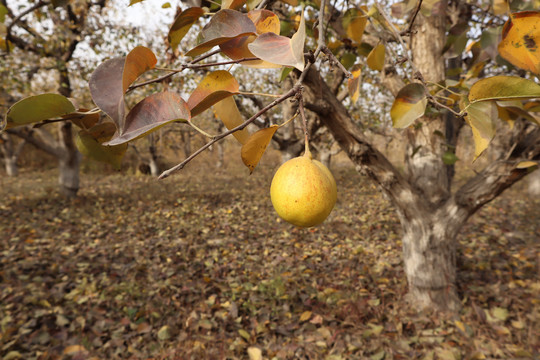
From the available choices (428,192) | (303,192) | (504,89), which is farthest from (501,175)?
(303,192)

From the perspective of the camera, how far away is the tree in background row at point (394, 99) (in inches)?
17.1

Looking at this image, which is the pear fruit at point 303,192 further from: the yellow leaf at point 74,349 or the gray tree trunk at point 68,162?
the gray tree trunk at point 68,162

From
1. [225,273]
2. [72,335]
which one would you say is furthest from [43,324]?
[225,273]

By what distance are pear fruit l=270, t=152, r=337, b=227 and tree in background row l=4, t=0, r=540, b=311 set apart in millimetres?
75

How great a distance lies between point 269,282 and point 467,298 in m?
1.89

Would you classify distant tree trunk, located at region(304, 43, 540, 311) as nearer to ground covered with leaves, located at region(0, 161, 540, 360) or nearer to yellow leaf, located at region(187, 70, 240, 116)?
ground covered with leaves, located at region(0, 161, 540, 360)

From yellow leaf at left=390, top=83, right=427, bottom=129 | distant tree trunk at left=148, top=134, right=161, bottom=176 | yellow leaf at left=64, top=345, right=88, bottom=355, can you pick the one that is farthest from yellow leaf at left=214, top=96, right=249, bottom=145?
distant tree trunk at left=148, top=134, right=161, bottom=176

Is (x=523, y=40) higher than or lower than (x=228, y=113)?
higher

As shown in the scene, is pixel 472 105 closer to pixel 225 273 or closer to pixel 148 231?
pixel 225 273

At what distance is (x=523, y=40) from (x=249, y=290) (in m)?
2.89

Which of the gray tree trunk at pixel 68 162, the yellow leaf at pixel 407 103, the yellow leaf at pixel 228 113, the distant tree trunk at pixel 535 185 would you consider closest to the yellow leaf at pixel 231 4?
the yellow leaf at pixel 228 113

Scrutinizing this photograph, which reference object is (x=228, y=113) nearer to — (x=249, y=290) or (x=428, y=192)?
(x=428, y=192)

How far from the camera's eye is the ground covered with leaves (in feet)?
7.36

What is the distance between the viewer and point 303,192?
55 cm
